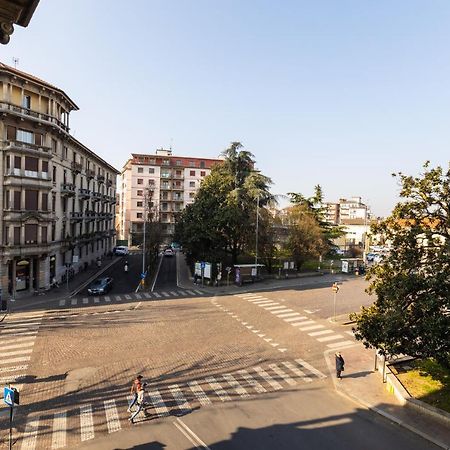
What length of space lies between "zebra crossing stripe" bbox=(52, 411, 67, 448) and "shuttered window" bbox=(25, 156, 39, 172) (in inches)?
1029

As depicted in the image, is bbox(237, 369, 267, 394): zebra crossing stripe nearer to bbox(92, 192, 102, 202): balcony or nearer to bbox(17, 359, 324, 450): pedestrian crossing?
bbox(17, 359, 324, 450): pedestrian crossing

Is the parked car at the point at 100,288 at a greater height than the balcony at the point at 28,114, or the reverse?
the balcony at the point at 28,114

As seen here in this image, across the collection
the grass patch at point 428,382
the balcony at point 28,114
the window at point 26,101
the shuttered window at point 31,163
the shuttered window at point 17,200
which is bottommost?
the grass patch at point 428,382

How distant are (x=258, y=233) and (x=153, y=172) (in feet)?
159

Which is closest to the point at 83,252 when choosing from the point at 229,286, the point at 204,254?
the point at 204,254

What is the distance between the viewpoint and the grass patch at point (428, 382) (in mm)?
14764

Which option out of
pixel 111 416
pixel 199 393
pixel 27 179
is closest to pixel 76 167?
pixel 27 179

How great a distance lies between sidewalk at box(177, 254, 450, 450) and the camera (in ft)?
42.5

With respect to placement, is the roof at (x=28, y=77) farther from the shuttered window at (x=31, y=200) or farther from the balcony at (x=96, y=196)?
the balcony at (x=96, y=196)

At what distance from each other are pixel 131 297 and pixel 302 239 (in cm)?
2477

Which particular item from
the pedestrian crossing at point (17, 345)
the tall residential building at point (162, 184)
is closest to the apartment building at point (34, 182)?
the pedestrian crossing at point (17, 345)

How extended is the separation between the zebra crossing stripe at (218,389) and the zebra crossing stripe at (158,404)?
90.8 inches

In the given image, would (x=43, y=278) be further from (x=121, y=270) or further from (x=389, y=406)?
(x=389, y=406)

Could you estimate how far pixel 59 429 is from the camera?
1233 centimetres
